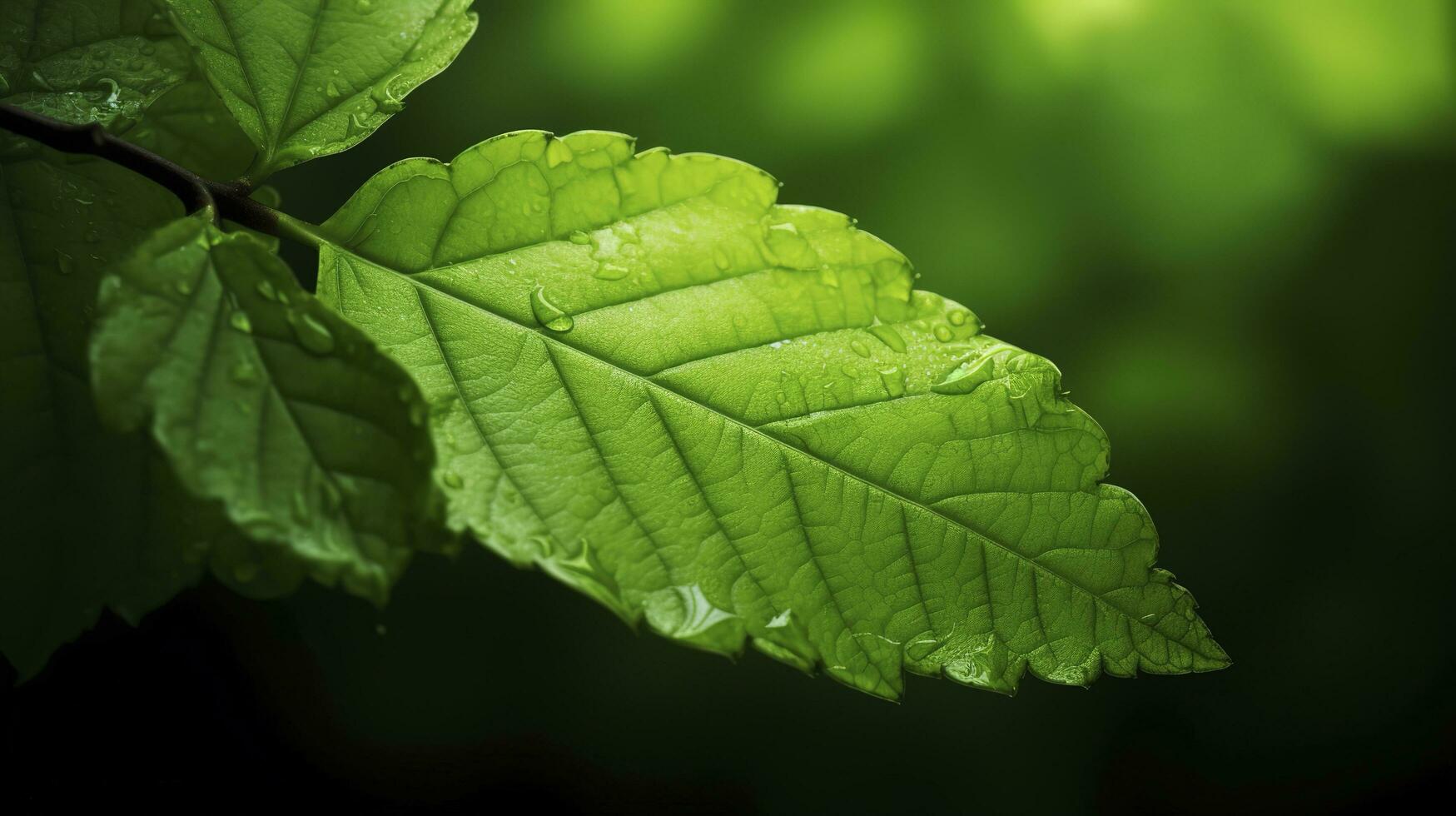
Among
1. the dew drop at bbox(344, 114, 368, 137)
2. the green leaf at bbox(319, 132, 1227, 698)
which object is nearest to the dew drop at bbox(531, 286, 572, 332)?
the green leaf at bbox(319, 132, 1227, 698)

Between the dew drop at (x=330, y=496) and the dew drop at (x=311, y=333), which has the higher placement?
the dew drop at (x=311, y=333)

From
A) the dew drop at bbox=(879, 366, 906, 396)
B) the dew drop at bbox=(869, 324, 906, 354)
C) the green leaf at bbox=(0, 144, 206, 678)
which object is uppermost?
the dew drop at bbox=(869, 324, 906, 354)

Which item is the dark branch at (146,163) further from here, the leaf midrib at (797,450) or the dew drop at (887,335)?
the dew drop at (887,335)

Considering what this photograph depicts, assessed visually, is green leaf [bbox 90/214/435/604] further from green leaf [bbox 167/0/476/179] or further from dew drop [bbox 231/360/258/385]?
green leaf [bbox 167/0/476/179]

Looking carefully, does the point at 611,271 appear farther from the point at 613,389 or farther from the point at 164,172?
the point at 164,172

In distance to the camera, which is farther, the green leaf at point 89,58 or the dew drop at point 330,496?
the green leaf at point 89,58

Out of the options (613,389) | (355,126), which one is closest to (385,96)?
(355,126)

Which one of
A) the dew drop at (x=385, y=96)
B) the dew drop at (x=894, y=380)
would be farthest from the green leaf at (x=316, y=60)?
the dew drop at (x=894, y=380)
